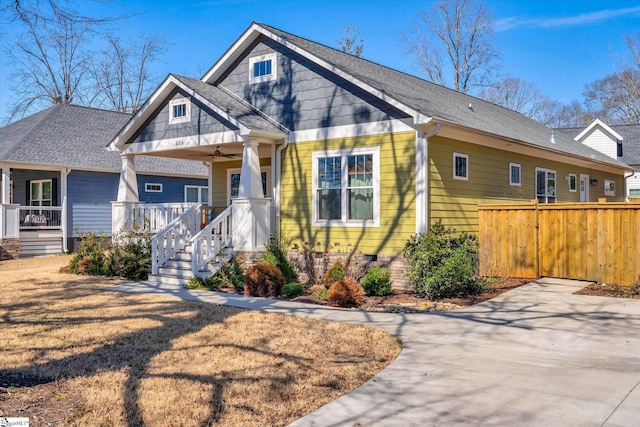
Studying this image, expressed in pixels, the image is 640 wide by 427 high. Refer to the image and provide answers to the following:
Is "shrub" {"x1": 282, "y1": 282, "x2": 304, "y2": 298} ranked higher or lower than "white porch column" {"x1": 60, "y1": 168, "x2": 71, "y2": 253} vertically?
lower

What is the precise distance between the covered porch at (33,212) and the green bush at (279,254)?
10352 mm

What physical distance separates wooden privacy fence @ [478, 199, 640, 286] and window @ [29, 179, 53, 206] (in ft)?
52.9

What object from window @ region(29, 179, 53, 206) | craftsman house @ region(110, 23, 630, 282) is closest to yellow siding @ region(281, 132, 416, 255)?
craftsman house @ region(110, 23, 630, 282)

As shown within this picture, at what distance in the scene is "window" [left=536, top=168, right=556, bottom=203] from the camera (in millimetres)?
16719

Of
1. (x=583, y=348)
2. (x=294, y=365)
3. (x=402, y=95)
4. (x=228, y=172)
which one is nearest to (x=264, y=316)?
(x=294, y=365)

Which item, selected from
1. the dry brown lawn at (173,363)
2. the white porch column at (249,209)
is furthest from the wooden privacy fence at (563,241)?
the dry brown lawn at (173,363)

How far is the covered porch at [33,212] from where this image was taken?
1867 cm

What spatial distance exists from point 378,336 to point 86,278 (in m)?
8.79

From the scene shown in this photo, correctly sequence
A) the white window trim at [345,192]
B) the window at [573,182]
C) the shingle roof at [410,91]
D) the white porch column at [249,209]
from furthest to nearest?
the window at [573,182], the white porch column at [249,209], the shingle roof at [410,91], the white window trim at [345,192]

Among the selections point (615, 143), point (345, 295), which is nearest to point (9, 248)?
point (345, 295)

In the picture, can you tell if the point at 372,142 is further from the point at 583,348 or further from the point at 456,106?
the point at 583,348

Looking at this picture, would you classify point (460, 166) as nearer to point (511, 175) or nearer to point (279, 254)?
point (511, 175)

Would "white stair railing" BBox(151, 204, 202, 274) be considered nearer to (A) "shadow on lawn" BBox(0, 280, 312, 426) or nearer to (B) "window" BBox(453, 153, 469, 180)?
(A) "shadow on lawn" BBox(0, 280, 312, 426)

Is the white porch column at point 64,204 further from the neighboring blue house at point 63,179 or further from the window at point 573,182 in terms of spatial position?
the window at point 573,182
